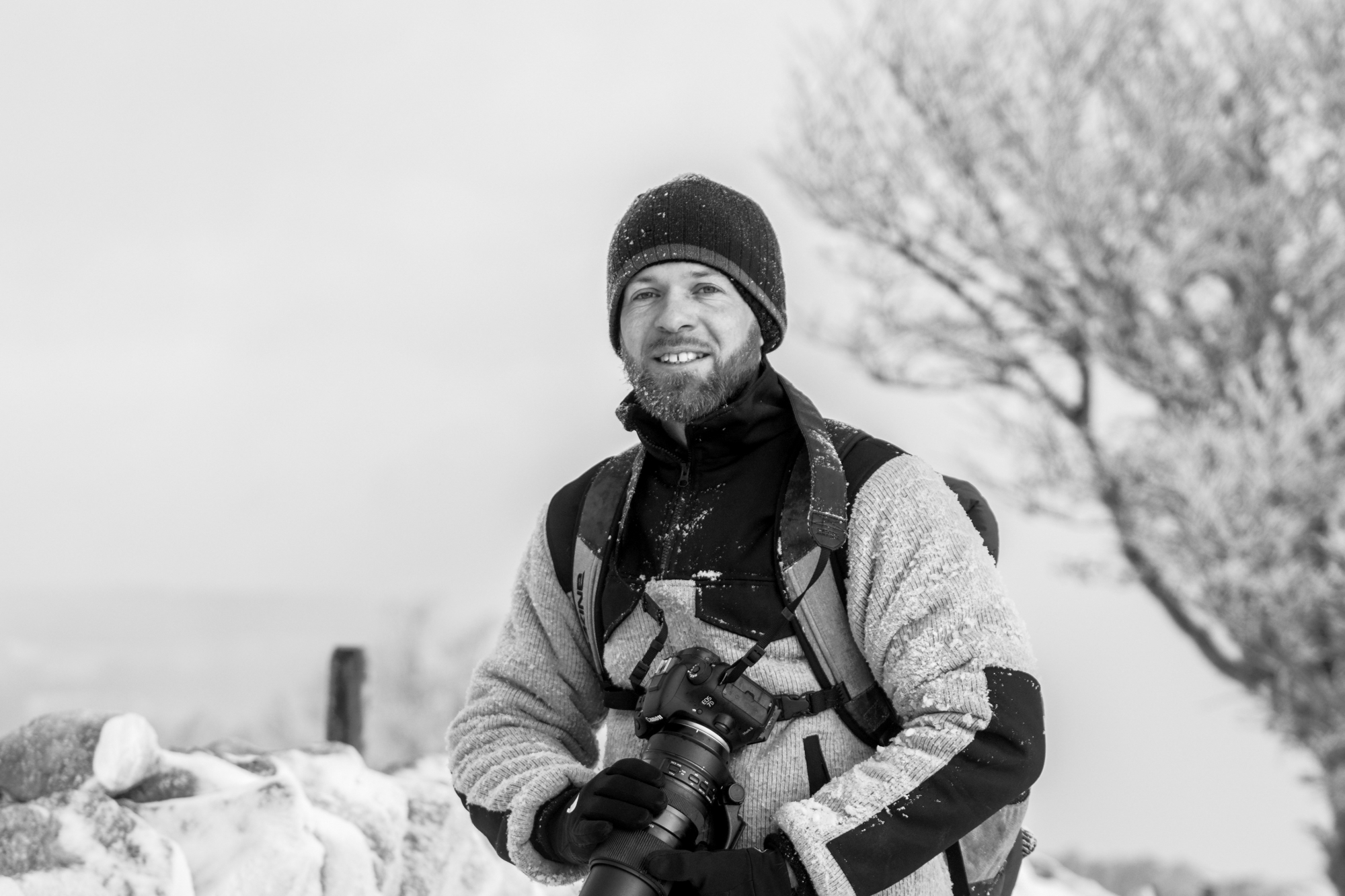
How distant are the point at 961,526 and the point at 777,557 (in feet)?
0.97

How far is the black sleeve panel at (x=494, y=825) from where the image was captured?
80.2 inches

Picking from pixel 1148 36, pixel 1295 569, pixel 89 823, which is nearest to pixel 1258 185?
pixel 1148 36

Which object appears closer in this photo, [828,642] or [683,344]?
[828,642]

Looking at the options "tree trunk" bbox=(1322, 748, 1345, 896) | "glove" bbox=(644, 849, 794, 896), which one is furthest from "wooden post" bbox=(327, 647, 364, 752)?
"tree trunk" bbox=(1322, 748, 1345, 896)

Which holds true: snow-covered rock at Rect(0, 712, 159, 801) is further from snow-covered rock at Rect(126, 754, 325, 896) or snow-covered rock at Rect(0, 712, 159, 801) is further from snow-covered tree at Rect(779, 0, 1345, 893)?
snow-covered tree at Rect(779, 0, 1345, 893)

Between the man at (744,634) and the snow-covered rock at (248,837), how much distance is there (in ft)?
2.73

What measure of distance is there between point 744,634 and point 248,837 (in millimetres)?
1629

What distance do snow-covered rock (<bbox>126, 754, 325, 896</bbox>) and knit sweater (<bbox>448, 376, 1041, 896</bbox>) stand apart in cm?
87

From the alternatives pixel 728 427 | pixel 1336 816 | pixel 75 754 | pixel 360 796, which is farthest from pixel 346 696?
pixel 1336 816

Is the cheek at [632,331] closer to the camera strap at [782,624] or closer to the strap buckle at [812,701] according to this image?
the camera strap at [782,624]

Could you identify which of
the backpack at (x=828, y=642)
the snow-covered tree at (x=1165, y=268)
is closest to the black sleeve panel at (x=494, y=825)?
the backpack at (x=828, y=642)

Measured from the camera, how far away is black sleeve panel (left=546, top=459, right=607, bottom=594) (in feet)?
7.36

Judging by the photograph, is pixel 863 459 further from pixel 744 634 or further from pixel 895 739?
pixel 895 739

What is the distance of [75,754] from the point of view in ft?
10.4
